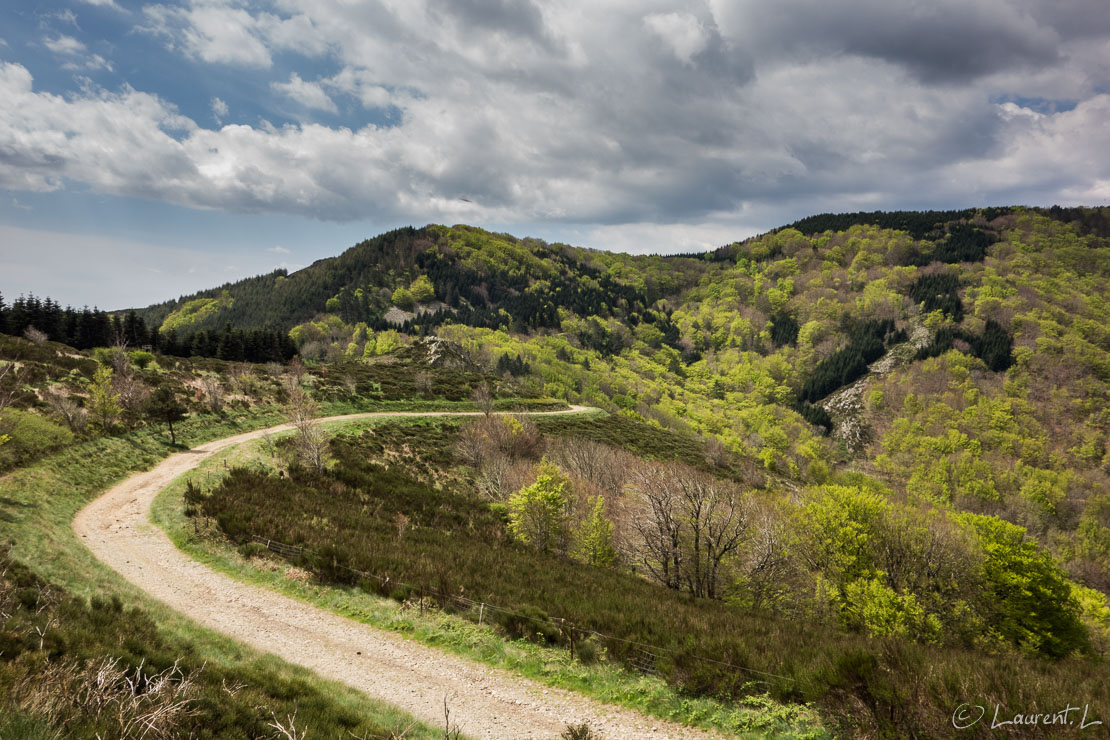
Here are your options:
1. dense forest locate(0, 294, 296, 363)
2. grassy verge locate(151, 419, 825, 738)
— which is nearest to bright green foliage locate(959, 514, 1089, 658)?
grassy verge locate(151, 419, 825, 738)

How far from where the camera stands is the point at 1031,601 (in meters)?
24.5

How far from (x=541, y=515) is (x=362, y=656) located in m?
15.7

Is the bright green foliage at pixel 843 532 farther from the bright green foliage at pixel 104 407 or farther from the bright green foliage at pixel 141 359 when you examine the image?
the bright green foliage at pixel 141 359

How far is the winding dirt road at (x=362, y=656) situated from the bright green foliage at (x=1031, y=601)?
2643cm

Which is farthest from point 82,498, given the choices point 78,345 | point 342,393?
point 78,345

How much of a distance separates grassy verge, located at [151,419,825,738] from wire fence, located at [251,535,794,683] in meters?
0.49

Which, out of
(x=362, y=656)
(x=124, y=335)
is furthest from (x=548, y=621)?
(x=124, y=335)

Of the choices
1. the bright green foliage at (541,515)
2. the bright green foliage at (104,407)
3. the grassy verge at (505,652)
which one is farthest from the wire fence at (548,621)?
the bright green foliage at (104,407)

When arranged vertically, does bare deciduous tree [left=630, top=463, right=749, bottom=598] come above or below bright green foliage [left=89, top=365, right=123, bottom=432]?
below

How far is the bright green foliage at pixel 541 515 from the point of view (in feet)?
89.4

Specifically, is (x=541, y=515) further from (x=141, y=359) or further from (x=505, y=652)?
(x=141, y=359)

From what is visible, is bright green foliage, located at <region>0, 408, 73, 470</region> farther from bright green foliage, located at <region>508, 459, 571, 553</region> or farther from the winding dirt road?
bright green foliage, located at <region>508, 459, 571, 553</region>

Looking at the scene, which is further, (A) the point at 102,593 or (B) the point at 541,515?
(B) the point at 541,515

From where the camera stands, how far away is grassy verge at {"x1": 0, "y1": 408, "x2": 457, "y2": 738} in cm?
855
